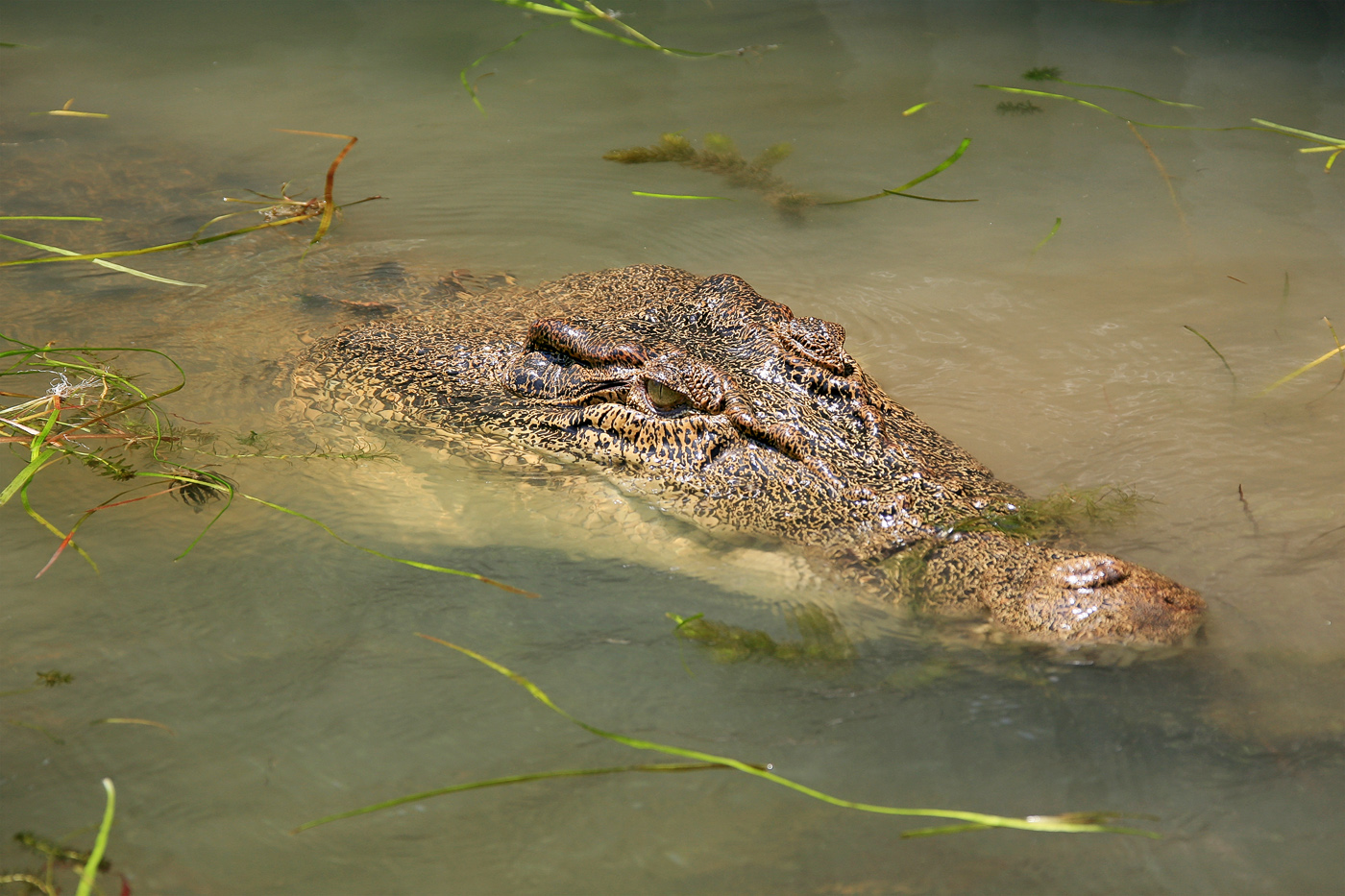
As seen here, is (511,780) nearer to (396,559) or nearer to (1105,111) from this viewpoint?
(396,559)

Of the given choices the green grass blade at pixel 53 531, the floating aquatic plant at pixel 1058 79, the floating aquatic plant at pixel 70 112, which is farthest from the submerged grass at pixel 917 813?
the floating aquatic plant at pixel 70 112

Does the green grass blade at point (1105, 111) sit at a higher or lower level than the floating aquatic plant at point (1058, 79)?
lower

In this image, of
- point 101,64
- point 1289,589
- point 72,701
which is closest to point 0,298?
point 72,701

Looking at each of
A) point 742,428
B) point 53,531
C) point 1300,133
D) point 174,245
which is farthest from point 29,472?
point 1300,133

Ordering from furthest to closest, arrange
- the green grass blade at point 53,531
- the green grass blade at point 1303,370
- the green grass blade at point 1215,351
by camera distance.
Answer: the green grass blade at point 1215,351, the green grass blade at point 1303,370, the green grass blade at point 53,531

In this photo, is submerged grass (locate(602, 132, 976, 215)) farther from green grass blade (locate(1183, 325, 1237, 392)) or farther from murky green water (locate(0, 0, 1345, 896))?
green grass blade (locate(1183, 325, 1237, 392))

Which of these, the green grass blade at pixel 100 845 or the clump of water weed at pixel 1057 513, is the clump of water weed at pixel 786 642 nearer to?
the clump of water weed at pixel 1057 513
